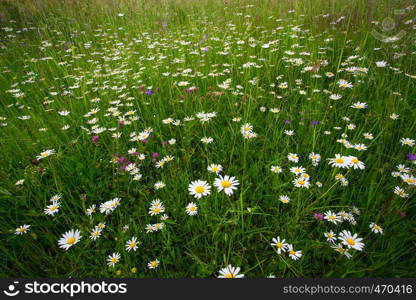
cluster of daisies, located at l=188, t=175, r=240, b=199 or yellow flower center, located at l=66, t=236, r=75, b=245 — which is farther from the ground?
cluster of daisies, located at l=188, t=175, r=240, b=199

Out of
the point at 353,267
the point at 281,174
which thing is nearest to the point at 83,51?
the point at 281,174

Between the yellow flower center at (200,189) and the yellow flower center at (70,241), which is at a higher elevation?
the yellow flower center at (200,189)

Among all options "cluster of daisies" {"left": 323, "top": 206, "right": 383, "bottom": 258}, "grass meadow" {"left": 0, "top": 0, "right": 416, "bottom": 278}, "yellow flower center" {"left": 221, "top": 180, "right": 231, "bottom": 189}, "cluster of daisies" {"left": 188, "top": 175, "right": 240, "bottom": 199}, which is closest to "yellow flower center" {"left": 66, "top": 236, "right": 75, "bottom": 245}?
"grass meadow" {"left": 0, "top": 0, "right": 416, "bottom": 278}

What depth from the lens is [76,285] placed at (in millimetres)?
1188

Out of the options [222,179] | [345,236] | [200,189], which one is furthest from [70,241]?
[345,236]

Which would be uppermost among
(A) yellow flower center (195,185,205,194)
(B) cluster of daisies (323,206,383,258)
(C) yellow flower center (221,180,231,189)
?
(C) yellow flower center (221,180,231,189)

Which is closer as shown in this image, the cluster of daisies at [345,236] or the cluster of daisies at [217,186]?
the cluster of daisies at [345,236]

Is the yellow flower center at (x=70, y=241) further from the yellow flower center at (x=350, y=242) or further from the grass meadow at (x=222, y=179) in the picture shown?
the yellow flower center at (x=350, y=242)

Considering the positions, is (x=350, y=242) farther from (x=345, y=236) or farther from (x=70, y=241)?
(x=70, y=241)

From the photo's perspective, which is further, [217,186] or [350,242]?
[217,186]

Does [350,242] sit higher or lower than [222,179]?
lower

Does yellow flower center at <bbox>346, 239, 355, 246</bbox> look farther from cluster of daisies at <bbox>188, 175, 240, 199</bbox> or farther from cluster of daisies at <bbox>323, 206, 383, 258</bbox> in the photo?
cluster of daisies at <bbox>188, 175, 240, 199</bbox>

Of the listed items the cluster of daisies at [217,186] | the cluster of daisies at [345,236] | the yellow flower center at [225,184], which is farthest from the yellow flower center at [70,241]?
the cluster of daisies at [345,236]

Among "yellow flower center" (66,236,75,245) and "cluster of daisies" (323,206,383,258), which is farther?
"yellow flower center" (66,236,75,245)
